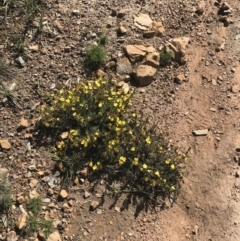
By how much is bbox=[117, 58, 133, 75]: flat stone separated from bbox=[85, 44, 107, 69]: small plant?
0.23 m

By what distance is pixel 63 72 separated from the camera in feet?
20.4

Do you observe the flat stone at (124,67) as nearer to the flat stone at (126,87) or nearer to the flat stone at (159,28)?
the flat stone at (126,87)

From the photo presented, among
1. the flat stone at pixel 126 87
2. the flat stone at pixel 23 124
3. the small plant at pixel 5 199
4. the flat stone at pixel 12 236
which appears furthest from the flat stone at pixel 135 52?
the flat stone at pixel 12 236

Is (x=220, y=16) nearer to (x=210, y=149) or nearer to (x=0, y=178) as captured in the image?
(x=210, y=149)

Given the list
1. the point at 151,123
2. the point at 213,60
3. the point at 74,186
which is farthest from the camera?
the point at 213,60

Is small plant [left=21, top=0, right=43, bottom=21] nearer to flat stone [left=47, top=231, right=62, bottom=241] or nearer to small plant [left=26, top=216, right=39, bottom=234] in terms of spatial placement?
small plant [left=26, top=216, right=39, bottom=234]

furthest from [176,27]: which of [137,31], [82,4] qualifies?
[82,4]

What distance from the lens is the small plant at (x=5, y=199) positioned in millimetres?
5457

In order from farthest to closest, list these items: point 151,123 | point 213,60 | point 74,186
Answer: point 213,60 → point 151,123 → point 74,186

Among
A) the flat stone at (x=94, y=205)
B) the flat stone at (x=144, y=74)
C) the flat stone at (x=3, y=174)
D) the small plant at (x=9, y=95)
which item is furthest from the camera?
the flat stone at (x=144, y=74)

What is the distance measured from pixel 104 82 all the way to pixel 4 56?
1.49 metres

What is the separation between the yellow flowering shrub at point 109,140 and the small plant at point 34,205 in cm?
54

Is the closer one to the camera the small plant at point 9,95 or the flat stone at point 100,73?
the small plant at point 9,95

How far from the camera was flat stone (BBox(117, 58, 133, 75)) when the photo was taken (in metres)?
6.23
